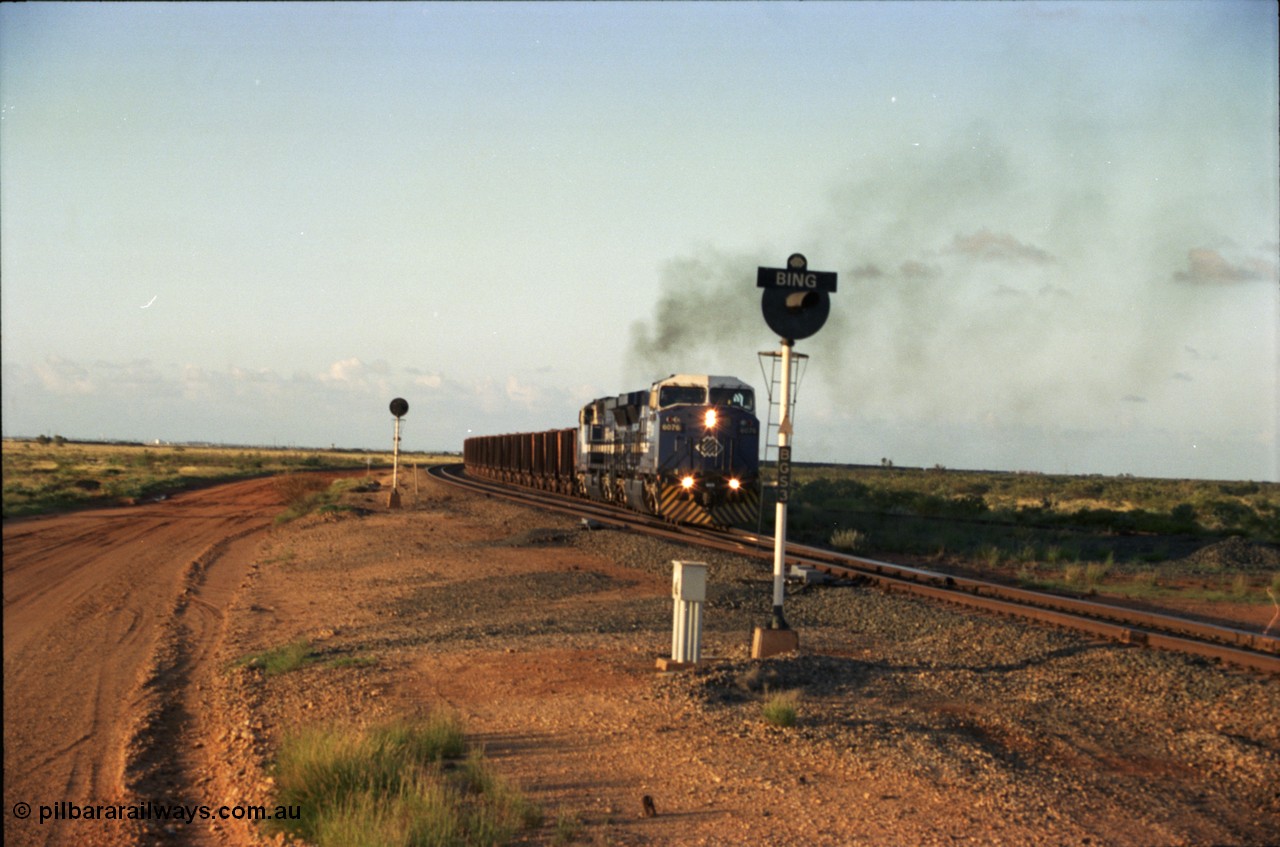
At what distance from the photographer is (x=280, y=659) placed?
11.1 metres

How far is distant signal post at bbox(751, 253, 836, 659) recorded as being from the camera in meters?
9.95

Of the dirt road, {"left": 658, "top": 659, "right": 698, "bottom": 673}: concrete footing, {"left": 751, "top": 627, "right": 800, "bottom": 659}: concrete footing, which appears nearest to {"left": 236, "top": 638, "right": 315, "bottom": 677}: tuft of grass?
the dirt road

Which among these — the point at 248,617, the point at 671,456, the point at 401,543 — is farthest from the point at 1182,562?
the point at 248,617

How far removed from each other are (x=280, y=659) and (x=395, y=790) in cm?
495

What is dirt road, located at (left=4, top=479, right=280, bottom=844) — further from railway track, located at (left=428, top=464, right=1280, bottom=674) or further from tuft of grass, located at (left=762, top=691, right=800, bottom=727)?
railway track, located at (left=428, top=464, right=1280, bottom=674)

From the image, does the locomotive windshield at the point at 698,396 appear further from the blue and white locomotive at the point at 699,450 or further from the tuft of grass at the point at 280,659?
the tuft of grass at the point at 280,659

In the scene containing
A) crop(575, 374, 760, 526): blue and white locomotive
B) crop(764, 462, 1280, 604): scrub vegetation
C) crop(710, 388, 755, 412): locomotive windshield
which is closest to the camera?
crop(764, 462, 1280, 604): scrub vegetation

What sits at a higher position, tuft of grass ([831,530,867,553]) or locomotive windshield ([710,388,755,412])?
locomotive windshield ([710,388,755,412])

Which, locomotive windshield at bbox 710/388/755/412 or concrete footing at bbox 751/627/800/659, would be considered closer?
concrete footing at bbox 751/627/800/659

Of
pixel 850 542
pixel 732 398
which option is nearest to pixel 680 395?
pixel 732 398

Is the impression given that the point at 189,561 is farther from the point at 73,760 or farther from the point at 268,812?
the point at 268,812

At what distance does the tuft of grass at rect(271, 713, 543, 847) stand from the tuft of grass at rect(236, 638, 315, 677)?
318 cm

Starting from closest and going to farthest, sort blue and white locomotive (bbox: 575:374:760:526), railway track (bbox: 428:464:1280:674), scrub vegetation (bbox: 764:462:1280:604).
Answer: railway track (bbox: 428:464:1280:674) → scrub vegetation (bbox: 764:462:1280:604) → blue and white locomotive (bbox: 575:374:760:526)

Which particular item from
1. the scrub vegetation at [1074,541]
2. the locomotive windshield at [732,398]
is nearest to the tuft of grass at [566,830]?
the scrub vegetation at [1074,541]
